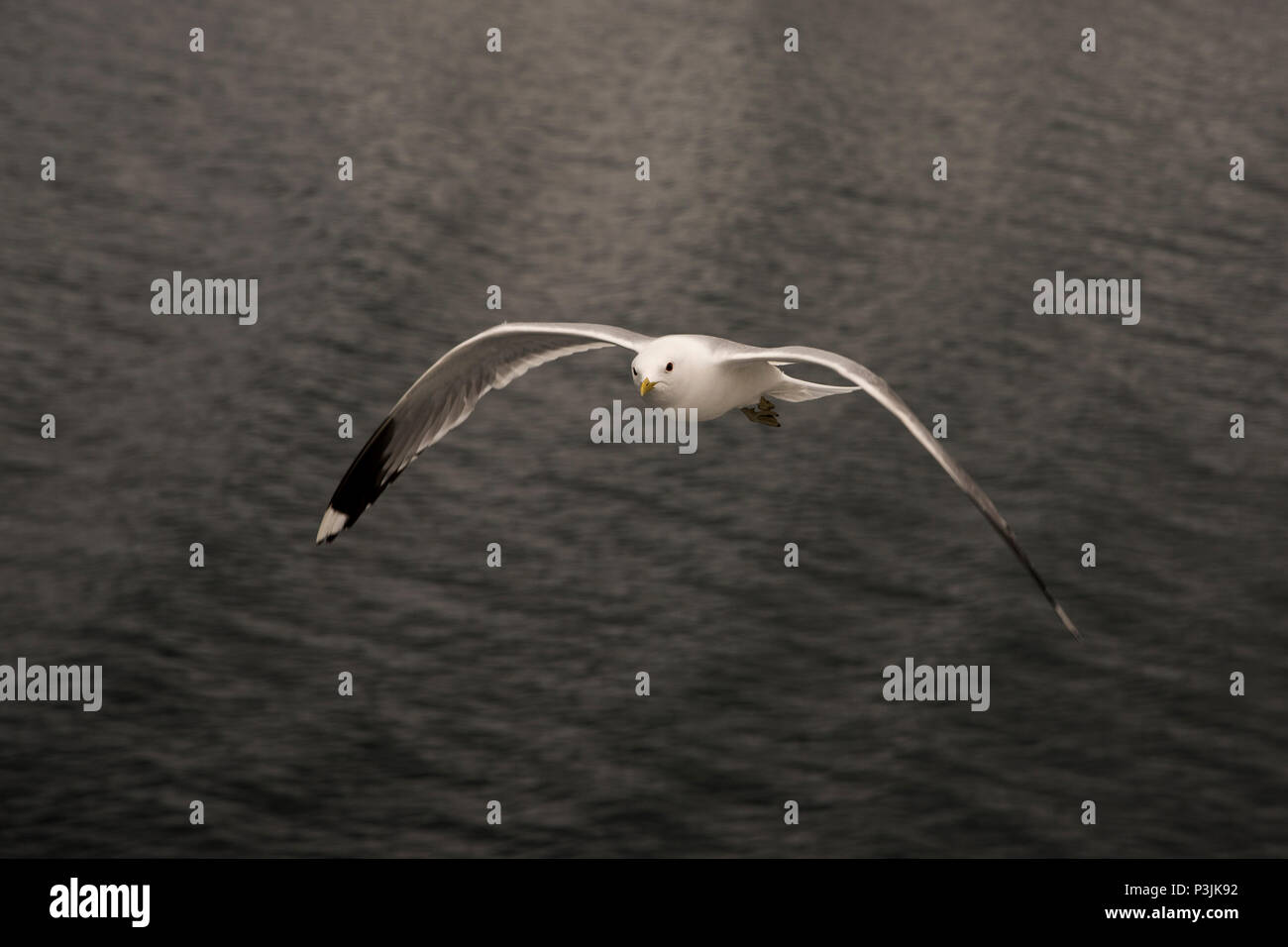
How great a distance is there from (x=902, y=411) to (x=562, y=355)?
14.5 feet

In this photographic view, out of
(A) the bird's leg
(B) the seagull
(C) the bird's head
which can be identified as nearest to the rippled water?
(B) the seagull

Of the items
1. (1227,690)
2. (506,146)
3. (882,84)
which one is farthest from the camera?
(882,84)

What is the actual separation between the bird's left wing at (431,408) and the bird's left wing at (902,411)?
2.51m

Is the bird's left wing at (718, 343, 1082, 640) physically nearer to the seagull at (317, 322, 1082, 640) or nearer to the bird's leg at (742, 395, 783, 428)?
the seagull at (317, 322, 1082, 640)

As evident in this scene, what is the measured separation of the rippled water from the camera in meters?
20.4

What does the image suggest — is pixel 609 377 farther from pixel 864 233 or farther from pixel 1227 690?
pixel 1227 690

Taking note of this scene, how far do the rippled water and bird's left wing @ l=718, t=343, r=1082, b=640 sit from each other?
8613 mm

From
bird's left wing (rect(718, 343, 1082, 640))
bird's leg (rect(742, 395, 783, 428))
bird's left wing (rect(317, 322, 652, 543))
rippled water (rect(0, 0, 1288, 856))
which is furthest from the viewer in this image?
rippled water (rect(0, 0, 1288, 856))

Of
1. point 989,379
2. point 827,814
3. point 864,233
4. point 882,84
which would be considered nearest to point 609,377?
point 989,379

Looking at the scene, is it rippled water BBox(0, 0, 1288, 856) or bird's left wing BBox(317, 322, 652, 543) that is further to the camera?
rippled water BBox(0, 0, 1288, 856)

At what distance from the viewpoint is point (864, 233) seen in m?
37.3

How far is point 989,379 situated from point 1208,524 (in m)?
5.84

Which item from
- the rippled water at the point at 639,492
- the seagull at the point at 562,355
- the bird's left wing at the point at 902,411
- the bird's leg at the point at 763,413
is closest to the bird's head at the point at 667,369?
the seagull at the point at 562,355

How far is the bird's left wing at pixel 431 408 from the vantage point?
14844 mm
